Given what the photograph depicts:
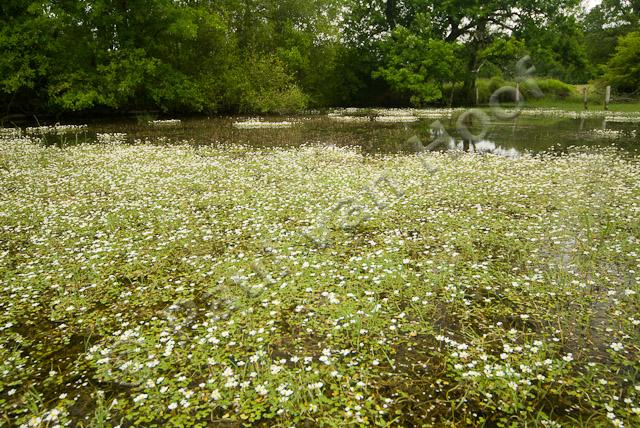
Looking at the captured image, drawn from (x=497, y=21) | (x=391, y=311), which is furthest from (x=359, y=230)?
(x=497, y=21)

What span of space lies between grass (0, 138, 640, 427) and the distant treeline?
27112 millimetres

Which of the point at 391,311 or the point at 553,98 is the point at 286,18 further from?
the point at 391,311

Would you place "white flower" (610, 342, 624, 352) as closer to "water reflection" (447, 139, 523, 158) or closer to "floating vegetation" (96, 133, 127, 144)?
"water reflection" (447, 139, 523, 158)

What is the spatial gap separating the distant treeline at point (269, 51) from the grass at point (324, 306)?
27.1m

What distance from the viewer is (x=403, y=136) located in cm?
2361

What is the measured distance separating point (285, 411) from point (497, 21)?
166 ft

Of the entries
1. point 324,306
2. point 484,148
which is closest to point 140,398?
point 324,306

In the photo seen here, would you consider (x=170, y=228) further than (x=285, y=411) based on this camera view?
Yes

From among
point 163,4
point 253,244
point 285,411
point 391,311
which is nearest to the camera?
point 285,411

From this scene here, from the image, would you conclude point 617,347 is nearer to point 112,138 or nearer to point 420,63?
point 112,138

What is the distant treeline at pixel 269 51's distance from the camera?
3262 cm

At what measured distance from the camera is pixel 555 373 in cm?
421

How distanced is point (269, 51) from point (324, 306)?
46005 millimetres

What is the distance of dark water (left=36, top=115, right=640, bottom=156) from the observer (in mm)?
A: 19328
